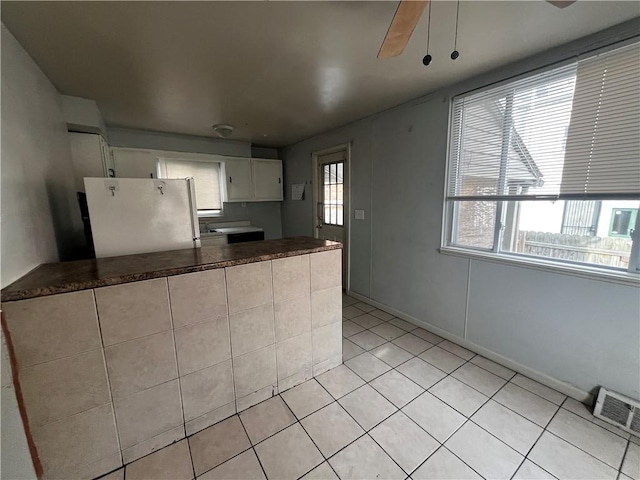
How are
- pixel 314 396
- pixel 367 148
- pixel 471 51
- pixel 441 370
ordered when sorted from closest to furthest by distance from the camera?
pixel 471 51, pixel 314 396, pixel 441 370, pixel 367 148

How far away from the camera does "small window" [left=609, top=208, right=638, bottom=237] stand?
1.55 metres

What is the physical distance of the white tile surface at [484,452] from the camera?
134cm

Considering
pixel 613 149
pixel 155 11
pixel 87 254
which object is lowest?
pixel 87 254

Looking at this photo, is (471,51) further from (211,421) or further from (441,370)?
(211,421)

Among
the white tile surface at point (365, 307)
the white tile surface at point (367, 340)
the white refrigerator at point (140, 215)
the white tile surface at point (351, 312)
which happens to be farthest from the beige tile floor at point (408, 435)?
the white refrigerator at point (140, 215)

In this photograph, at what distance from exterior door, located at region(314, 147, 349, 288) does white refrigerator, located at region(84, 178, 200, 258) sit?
222cm

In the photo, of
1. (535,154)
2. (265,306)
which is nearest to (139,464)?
(265,306)

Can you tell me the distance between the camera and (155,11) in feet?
4.33

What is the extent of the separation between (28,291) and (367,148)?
309 cm

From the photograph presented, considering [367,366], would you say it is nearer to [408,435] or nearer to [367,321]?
[408,435]

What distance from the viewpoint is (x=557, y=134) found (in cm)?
175

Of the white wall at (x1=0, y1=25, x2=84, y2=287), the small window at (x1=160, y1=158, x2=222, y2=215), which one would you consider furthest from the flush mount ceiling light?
the white wall at (x1=0, y1=25, x2=84, y2=287)

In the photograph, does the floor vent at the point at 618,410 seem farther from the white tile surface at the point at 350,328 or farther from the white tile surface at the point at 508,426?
the white tile surface at the point at 350,328

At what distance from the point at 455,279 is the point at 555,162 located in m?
1.19
